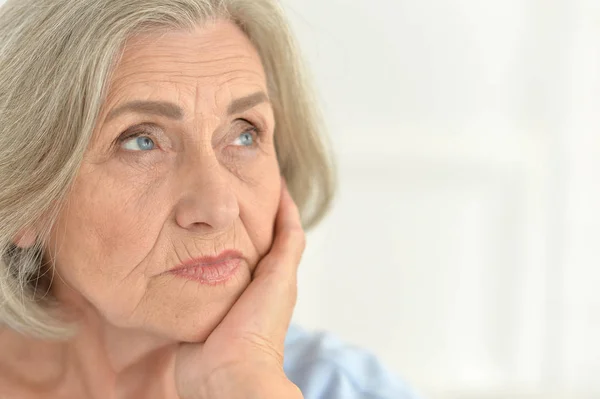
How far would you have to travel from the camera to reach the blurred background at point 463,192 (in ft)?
7.81

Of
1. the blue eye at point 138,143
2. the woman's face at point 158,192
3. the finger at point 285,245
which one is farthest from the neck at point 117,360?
the blue eye at point 138,143

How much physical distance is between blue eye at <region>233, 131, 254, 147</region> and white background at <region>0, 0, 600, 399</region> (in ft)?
2.63

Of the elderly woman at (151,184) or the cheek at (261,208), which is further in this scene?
the cheek at (261,208)

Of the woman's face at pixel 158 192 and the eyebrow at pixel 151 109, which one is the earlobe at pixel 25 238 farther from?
the eyebrow at pixel 151 109

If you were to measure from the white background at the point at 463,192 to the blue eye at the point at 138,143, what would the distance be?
3.33ft

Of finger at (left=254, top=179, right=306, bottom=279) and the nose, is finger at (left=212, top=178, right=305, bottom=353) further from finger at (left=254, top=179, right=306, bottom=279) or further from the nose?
the nose

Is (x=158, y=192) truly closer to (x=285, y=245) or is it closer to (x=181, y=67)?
(x=181, y=67)

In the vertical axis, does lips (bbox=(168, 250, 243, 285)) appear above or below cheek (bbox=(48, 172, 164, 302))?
below

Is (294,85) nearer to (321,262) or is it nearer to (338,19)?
(338,19)

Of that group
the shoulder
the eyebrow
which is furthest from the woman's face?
the shoulder

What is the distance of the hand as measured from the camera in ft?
4.65

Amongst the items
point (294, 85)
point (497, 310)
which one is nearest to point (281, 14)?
point (294, 85)

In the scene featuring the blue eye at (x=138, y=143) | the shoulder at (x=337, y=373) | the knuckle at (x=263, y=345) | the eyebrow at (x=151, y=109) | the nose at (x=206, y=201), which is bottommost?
the shoulder at (x=337, y=373)

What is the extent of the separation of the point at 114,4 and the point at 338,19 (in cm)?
109
